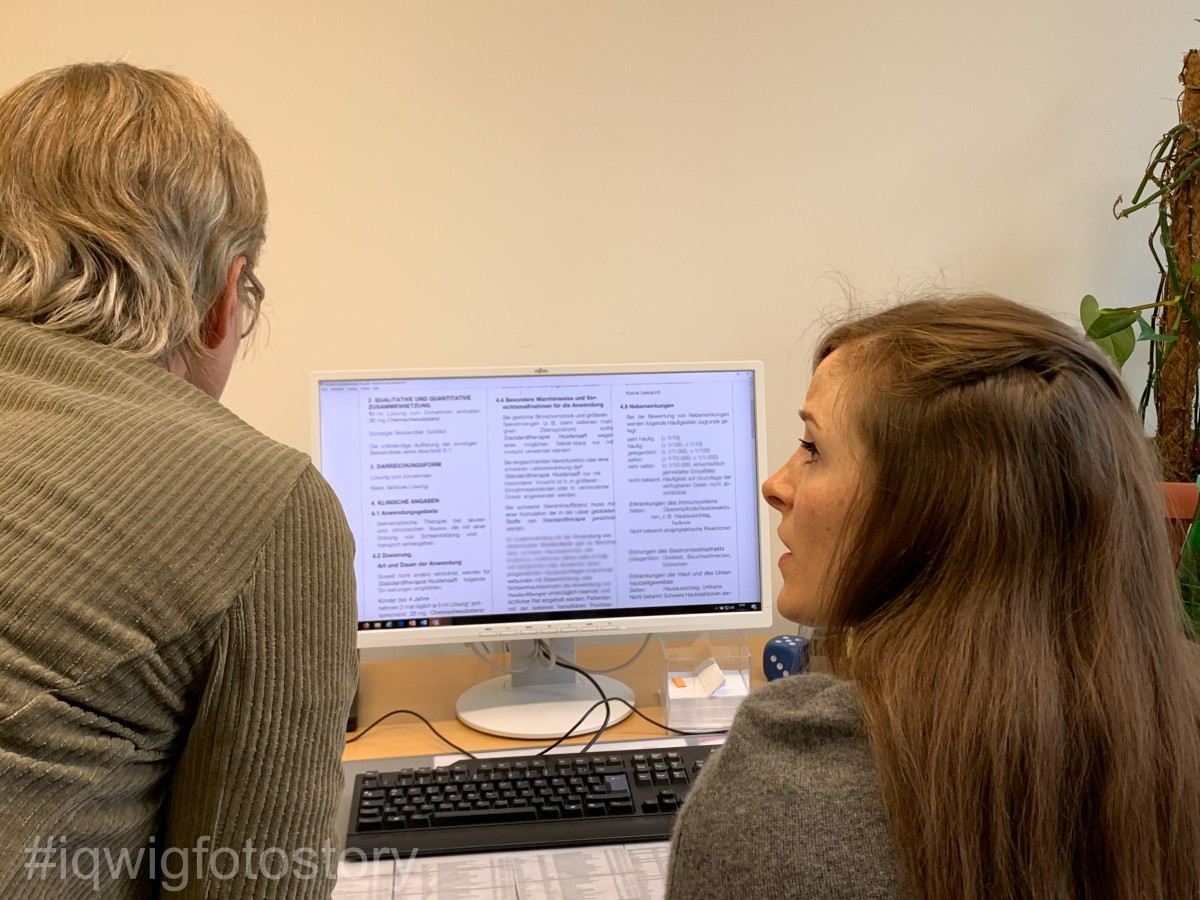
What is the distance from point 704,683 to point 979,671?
2.40 ft

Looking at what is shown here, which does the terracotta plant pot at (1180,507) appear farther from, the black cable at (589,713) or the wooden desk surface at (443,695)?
the black cable at (589,713)

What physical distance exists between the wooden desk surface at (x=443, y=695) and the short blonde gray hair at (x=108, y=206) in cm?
68

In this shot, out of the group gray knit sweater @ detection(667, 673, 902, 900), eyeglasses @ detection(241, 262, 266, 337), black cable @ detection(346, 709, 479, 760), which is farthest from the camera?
black cable @ detection(346, 709, 479, 760)

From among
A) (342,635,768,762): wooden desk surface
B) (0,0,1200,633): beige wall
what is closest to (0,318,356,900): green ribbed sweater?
(342,635,768,762): wooden desk surface

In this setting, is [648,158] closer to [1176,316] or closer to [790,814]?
[1176,316]

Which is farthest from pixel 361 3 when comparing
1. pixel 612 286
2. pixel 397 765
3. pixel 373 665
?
pixel 397 765

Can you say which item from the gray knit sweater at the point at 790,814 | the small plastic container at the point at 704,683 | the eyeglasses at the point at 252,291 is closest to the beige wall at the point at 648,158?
the small plastic container at the point at 704,683

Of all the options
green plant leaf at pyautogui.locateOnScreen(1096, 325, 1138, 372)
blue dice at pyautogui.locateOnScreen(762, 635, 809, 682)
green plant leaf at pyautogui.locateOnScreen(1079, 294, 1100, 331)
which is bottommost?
blue dice at pyautogui.locateOnScreen(762, 635, 809, 682)

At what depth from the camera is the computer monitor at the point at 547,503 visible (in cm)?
128

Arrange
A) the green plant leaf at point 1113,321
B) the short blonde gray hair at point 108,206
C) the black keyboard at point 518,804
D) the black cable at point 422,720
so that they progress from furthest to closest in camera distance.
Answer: the green plant leaf at point 1113,321 → the black cable at point 422,720 → the black keyboard at point 518,804 → the short blonde gray hair at point 108,206

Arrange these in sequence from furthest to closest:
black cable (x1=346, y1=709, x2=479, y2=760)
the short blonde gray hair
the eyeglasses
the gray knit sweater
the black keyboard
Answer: black cable (x1=346, y1=709, x2=479, y2=760) < the black keyboard < the eyeglasses < the short blonde gray hair < the gray knit sweater

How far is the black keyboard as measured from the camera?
0.99 m

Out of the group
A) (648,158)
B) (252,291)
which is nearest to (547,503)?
(252,291)

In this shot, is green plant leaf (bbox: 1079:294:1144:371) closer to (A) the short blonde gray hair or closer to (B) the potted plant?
(B) the potted plant
